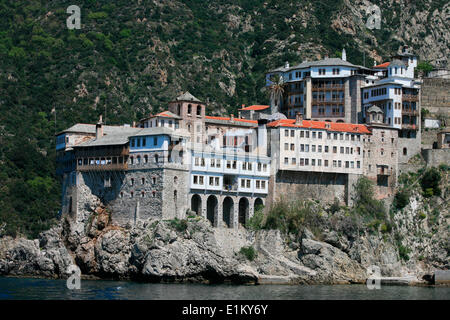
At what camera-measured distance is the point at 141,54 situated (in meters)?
151

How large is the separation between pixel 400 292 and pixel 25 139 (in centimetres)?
7305

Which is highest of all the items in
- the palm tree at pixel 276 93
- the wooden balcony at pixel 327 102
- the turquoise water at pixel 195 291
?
the palm tree at pixel 276 93

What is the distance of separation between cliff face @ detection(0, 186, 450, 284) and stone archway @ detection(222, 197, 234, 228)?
2.30 meters

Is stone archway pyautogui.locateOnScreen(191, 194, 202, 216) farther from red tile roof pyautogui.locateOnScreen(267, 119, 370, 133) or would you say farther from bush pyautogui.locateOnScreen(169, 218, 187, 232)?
red tile roof pyautogui.locateOnScreen(267, 119, 370, 133)

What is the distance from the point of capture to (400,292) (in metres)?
84.6

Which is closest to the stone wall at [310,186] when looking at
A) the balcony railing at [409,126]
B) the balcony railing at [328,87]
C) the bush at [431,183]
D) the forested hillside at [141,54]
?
the bush at [431,183]

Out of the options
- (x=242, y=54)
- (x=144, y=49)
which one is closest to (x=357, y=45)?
(x=242, y=54)

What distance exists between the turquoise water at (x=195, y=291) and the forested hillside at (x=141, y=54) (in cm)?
4296

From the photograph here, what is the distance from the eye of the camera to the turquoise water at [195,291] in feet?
241

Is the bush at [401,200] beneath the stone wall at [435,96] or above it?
beneath

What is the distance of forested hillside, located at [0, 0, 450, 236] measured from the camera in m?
136

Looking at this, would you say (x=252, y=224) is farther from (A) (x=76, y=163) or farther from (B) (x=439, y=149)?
(B) (x=439, y=149)

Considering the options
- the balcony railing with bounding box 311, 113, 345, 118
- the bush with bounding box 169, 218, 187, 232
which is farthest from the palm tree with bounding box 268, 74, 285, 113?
the bush with bounding box 169, 218, 187, 232

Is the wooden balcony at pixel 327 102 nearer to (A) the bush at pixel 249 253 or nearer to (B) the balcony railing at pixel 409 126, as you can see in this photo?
(B) the balcony railing at pixel 409 126
